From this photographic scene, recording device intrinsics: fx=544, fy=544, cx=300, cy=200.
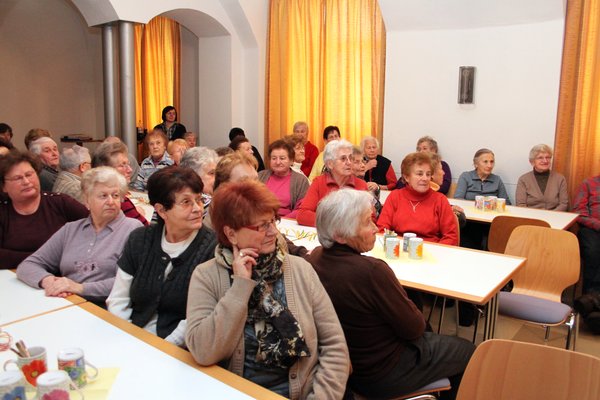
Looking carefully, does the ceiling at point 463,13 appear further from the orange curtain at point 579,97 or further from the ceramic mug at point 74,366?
the ceramic mug at point 74,366

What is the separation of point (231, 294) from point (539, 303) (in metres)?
2.20

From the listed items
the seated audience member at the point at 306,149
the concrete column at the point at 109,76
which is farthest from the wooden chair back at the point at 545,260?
the concrete column at the point at 109,76

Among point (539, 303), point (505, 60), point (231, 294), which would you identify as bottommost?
point (539, 303)

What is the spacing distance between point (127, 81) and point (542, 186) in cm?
497

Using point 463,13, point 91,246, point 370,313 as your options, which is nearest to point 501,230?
point 370,313

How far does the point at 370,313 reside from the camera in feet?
7.02

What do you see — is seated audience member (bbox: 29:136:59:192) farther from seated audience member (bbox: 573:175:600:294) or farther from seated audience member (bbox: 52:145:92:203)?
seated audience member (bbox: 573:175:600:294)

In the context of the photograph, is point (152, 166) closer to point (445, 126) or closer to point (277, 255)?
point (445, 126)

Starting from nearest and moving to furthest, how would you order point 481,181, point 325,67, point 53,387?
point 53,387 < point 481,181 < point 325,67

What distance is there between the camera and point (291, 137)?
21.1ft

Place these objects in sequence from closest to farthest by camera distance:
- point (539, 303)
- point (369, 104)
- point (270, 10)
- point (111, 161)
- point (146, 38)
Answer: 1. point (539, 303)
2. point (111, 161)
3. point (369, 104)
4. point (270, 10)
5. point (146, 38)

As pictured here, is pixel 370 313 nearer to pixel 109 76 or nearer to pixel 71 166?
pixel 71 166

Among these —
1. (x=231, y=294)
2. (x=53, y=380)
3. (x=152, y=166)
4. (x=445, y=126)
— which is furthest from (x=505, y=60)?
(x=53, y=380)

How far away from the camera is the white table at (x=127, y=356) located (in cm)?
164
